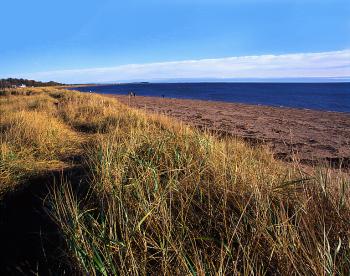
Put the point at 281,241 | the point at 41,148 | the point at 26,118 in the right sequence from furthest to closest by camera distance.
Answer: the point at 26,118, the point at 41,148, the point at 281,241

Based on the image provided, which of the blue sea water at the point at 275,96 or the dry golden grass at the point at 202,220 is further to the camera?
the blue sea water at the point at 275,96

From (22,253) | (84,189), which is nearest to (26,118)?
(84,189)

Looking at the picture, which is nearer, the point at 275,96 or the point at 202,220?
the point at 202,220

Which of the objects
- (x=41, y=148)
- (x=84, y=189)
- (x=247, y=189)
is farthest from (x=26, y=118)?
(x=247, y=189)

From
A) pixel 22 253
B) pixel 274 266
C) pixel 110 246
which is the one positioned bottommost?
pixel 22 253

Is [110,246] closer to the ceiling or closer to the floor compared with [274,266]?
closer to the ceiling

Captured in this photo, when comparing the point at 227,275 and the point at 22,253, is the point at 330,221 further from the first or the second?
the point at 22,253

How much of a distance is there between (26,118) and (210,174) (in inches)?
221

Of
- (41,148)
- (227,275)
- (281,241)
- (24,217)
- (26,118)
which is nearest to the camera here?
(227,275)

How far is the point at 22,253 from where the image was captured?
8.49 feet

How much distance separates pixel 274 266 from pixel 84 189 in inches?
88.5

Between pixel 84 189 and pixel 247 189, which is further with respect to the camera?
pixel 84 189

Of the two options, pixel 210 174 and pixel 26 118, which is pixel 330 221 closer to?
pixel 210 174

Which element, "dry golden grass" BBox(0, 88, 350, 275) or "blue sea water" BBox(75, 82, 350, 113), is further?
"blue sea water" BBox(75, 82, 350, 113)
